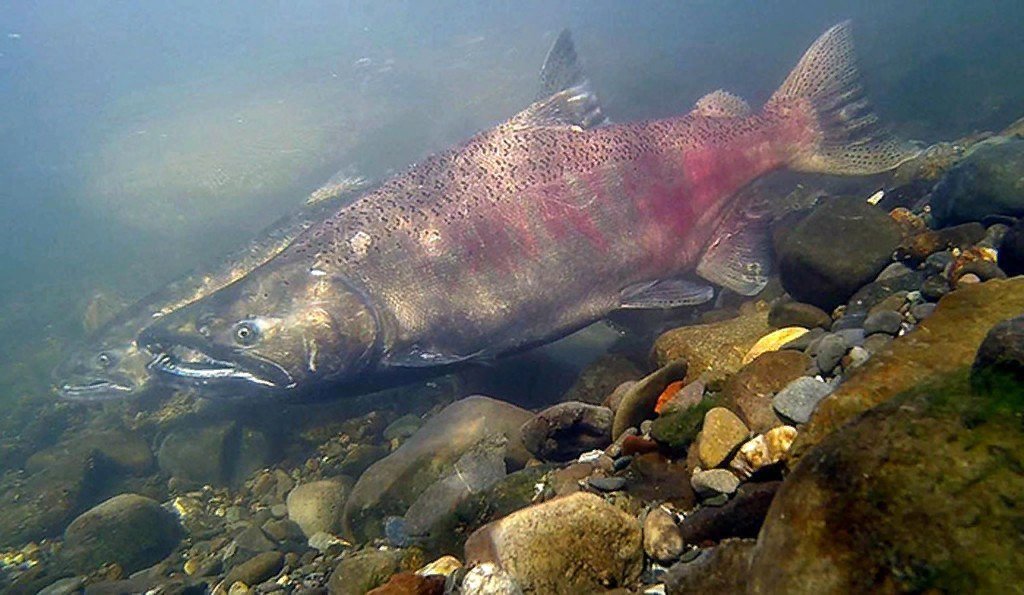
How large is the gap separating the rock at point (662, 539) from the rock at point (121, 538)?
5.61 metres

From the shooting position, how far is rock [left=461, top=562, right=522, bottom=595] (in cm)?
224

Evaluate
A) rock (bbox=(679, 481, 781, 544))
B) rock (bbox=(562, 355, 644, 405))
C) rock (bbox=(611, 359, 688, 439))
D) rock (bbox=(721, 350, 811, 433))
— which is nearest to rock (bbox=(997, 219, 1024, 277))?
rock (bbox=(721, 350, 811, 433))

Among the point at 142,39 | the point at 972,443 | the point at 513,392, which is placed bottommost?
the point at 513,392

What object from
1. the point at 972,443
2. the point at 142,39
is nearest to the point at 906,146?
the point at 972,443

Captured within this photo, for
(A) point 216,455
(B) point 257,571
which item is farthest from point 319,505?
(A) point 216,455

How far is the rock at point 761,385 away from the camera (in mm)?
2762

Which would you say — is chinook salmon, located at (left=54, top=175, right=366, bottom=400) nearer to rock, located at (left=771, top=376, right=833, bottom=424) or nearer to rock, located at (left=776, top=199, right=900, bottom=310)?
rock, located at (left=776, top=199, right=900, bottom=310)

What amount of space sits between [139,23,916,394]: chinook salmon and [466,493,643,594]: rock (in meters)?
3.24

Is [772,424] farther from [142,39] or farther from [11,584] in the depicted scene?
[142,39]

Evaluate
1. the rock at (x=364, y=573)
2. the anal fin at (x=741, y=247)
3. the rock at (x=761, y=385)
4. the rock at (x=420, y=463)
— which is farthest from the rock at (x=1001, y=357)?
the anal fin at (x=741, y=247)

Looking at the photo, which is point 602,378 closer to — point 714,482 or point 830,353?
point 830,353

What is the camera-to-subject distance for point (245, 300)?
5.47 metres

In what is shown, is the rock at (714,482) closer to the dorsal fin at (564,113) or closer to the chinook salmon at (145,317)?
the dorsal fin at (564,113)

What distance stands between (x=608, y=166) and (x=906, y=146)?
11.0 feet
